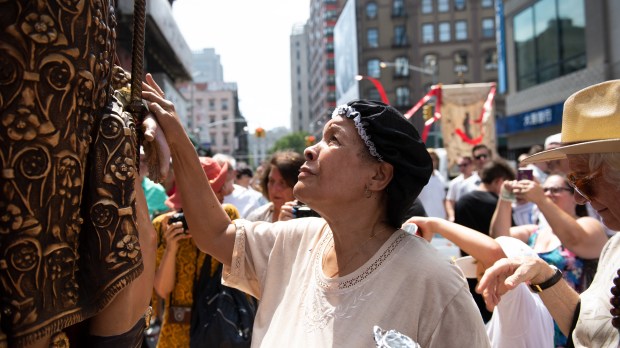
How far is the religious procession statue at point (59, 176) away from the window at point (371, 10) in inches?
2466

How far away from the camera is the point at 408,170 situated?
6.88 feet

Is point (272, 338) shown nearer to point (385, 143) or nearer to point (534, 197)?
point (385, 143)

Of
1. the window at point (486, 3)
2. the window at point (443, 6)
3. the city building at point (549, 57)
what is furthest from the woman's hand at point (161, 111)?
the window at point (486, 3)

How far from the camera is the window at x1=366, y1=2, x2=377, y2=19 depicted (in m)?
61.4

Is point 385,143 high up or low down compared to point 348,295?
up

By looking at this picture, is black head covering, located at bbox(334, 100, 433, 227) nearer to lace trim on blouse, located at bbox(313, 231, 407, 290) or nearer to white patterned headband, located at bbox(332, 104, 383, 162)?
white patterned headband, located at bbox(332, 104, 383, 162)

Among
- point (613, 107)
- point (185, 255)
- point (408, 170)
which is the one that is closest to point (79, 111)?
point (408, 170)

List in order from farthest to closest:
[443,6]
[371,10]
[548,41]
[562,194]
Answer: [371,10]
[443,6]
[548,41]
[562,194]

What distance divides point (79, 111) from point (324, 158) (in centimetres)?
103

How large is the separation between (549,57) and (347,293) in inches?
962

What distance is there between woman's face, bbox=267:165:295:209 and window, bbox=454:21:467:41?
194 ft

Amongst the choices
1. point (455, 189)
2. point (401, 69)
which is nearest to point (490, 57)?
point (401, 69)

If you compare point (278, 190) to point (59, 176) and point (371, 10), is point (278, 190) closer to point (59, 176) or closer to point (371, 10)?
point (59, 176)

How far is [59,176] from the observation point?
1.23 meters
